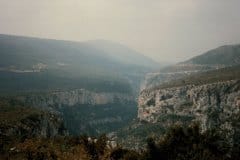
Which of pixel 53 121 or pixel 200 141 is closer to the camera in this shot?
pixel 200 141

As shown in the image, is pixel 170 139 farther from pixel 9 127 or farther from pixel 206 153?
pixel 9 127

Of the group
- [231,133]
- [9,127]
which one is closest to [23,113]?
[9,127]

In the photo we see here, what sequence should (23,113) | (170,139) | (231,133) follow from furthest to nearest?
(231,133) < (23,113) < (170,139)

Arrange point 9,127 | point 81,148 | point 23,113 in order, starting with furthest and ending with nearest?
point 23,113 < point 9,127 < point 81,148

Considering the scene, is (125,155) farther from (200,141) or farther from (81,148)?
(200,141)

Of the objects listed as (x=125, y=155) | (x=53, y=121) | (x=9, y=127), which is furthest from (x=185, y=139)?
(x=53, y=121)

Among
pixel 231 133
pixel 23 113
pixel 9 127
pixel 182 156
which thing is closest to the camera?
pixel 182 156
